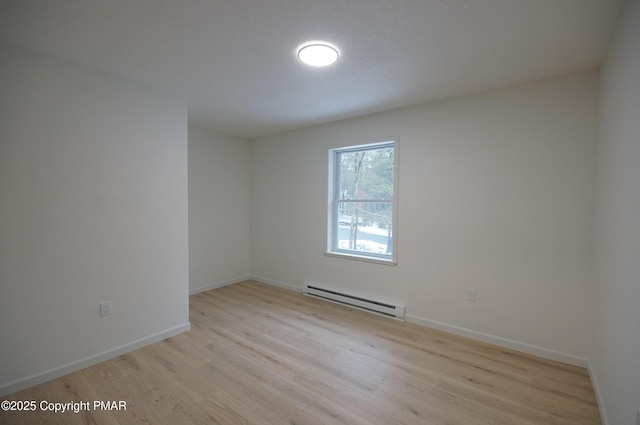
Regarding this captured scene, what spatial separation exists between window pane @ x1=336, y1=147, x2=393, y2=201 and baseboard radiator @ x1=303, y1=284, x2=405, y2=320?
1.29m

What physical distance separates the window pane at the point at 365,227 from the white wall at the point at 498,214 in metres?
0.26

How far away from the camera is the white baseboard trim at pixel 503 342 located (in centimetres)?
231

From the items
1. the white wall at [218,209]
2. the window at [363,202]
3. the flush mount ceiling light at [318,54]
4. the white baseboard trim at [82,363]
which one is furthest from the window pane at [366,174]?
the white baseboard trim at [82,363]

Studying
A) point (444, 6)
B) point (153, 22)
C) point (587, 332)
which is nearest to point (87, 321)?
point (153, 22)

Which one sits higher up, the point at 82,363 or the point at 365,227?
the point at 365,227

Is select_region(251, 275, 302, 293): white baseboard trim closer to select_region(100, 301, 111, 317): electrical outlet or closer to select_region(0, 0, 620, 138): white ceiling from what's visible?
select_region(100, 301, 111, 317): electrical outlet

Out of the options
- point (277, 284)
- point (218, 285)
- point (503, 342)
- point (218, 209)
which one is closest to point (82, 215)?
point (218, 209)

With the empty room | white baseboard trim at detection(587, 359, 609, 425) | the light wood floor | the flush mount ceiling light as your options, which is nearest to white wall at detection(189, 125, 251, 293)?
the empty room

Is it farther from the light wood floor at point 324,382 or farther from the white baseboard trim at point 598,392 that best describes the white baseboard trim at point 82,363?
A: the white baseboard trim at point 598,392

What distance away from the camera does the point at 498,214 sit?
2602 millimetres

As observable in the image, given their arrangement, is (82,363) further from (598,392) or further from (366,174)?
(598,392)

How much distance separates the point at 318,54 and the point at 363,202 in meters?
2.06

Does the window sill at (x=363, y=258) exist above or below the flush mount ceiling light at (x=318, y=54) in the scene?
below

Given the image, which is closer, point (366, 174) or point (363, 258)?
point (363, 258)
